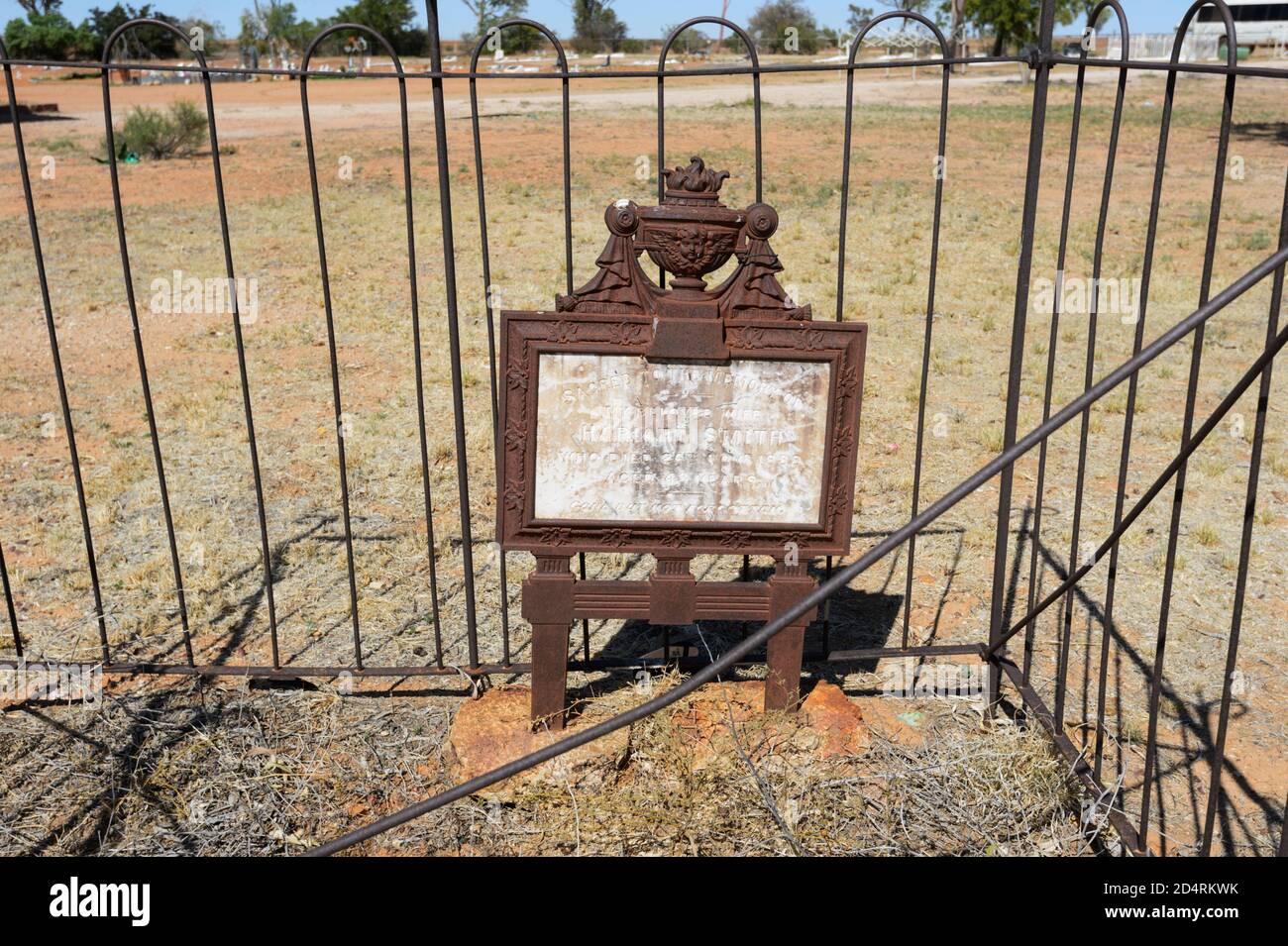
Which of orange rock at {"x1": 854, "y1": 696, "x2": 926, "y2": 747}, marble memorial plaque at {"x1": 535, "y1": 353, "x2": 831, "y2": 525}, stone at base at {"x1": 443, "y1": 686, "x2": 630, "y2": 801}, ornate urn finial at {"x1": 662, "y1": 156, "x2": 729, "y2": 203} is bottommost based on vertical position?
orange rock at {"x1": 854, "y1": 696, "x2": 926, "y2": 747}

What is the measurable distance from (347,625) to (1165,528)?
405 cm

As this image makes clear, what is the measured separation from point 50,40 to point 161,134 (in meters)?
29.8

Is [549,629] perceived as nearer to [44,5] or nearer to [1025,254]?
[1025,254]

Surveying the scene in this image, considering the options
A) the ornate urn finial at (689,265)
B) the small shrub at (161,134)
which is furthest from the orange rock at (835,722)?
the small shrub at (161,134)

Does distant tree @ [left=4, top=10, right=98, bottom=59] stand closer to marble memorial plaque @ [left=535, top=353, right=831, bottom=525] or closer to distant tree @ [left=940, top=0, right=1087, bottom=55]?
distant tree @ [left=940, top=0, right=1087, bottom=55]

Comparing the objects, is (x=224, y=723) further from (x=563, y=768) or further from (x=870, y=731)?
(x=870, y=731)

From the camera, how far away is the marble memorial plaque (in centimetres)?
330

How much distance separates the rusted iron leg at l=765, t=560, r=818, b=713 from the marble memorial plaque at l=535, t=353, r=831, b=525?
189 millimetres

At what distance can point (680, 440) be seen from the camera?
132 inches

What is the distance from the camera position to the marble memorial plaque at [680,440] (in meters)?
3.30

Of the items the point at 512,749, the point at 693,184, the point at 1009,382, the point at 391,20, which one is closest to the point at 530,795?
the point at 512,749

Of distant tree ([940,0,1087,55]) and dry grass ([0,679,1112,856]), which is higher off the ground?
distant tree ([940,0,1087,55])

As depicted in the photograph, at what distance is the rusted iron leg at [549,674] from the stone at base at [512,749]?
5 cm

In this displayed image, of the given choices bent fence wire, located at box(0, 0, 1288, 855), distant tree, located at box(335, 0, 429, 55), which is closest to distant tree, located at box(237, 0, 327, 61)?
distant tree, located at box(335, 0, 429, 55)
